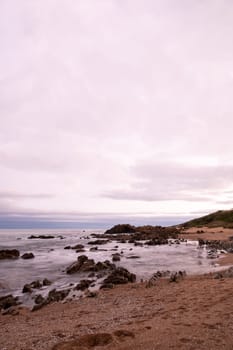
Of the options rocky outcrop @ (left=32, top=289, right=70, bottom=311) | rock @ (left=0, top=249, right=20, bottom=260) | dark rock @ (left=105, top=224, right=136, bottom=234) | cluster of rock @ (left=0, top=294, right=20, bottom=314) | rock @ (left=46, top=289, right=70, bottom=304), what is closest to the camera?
rocky outcrop @ (left=32, top=289, right=70, bottom=311)

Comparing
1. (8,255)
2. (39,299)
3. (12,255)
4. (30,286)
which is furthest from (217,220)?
(39,299)

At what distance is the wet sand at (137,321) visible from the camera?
8555mm

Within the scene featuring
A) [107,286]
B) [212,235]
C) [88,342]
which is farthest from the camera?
[212,235]

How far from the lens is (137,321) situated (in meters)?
10.7

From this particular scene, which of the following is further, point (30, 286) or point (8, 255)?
point (8, 255)

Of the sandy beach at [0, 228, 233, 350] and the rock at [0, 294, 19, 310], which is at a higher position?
the sandy beach at [0, 228, 233, 350]

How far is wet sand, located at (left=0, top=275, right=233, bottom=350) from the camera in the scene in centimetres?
855

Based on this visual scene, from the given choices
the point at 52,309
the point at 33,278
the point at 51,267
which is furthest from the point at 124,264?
the point at 52,309

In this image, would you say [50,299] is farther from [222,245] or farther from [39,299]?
[222,245]

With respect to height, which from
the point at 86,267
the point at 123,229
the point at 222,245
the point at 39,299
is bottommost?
the point at 39,299

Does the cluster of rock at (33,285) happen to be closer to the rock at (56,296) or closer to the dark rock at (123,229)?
the rock at (56,296)

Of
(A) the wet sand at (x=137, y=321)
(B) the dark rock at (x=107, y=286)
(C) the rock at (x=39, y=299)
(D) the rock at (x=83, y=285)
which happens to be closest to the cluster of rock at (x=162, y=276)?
(A) the wet sand at (x=137, y=321)

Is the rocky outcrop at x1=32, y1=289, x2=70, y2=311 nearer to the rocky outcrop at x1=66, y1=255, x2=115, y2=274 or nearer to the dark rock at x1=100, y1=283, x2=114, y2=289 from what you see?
the dark rock at x1=100, y1=283, x2=114, y2=289

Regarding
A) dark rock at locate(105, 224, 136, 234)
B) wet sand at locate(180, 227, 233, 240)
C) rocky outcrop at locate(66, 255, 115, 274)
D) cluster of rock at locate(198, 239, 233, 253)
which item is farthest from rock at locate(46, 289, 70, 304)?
dark rock at locate(105, 224, 136, 234)
